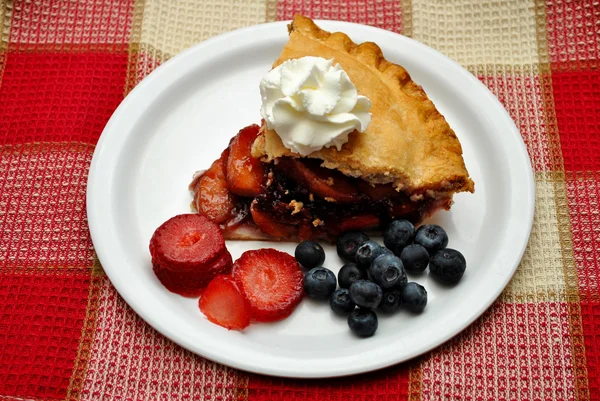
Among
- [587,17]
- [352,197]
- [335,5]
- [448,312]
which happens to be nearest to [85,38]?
[335,5]

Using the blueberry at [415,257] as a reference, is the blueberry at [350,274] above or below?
below

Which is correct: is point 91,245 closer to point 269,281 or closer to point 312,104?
point 269,281

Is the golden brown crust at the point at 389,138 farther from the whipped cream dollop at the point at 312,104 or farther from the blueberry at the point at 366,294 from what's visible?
the blueberry at the point at 366,294

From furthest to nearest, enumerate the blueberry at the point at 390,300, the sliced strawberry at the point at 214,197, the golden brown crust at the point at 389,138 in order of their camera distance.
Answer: the sliced strawberry at the point at 214,197, the golden brown crust at the point at 389,138, the blueberry at the point at 390,300

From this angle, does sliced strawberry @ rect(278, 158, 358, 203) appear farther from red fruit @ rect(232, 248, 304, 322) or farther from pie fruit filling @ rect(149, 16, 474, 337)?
red fruit @ rect(232, 248, 304, 322)

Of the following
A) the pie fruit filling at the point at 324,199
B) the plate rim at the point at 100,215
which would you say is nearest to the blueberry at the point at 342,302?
the pie fruit filling at the point at 324,199
